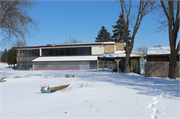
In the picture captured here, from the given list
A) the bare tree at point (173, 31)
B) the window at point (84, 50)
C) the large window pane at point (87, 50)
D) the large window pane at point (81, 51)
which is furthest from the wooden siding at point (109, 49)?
the bare tree at point (173, 31)

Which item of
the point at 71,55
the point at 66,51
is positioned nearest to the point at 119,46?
the point at 71,55

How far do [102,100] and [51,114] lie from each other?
253 cm

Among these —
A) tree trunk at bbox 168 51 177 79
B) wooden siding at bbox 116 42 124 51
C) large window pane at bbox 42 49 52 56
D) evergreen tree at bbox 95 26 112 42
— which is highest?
evergreen tree at bbox 95 26 112 42

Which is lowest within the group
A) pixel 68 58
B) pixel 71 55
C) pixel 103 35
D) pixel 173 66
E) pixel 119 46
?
pixel 173 66

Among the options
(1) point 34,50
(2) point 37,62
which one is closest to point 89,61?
(2) point 37,62

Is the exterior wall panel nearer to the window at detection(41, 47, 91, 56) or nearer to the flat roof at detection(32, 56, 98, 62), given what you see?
the window at detection(41, 47, 91, 56)

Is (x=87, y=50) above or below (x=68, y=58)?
above

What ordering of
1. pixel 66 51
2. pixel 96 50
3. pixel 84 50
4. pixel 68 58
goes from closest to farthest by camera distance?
1. pixel 96 50
2. pixel 68 58
3. pixel 84 50
4. pixel 66 51

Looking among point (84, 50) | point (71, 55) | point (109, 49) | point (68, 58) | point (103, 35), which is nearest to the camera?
point (109, 49)

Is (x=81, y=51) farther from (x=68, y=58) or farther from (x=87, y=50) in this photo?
(x=68, y=58)

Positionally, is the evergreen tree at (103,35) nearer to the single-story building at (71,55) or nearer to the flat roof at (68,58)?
the single-story building at (71,55)

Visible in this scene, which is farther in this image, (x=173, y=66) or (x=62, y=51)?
(x=62, y=51)

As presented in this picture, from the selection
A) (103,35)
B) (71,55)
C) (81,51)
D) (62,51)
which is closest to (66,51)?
(62,51)

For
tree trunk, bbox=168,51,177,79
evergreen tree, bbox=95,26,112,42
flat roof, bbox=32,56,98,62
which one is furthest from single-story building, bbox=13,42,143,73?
evergreen tree, bbox=95,26,112,42
